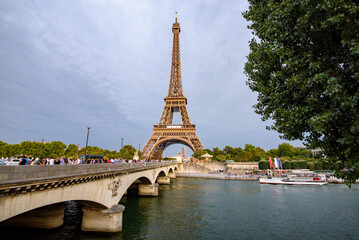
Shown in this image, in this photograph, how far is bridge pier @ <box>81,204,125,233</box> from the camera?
13038 millimetres

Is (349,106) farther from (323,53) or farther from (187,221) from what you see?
(187,221)

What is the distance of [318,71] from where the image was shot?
670 cm

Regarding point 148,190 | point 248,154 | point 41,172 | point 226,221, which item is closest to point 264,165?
point 248,154

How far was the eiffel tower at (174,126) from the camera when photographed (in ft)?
193

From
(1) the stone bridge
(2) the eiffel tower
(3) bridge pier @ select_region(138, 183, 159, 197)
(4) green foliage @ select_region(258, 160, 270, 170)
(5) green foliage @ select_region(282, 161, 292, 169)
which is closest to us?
(1) the stone bridge

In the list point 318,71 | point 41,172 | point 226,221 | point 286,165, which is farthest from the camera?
point 286,165

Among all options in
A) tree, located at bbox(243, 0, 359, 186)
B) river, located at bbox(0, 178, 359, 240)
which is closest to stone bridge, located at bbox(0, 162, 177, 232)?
river, located at bbox(0, 178, 359, 240)

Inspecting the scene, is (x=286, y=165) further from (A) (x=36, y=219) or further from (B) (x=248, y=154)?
(A) (x=36, y=219)

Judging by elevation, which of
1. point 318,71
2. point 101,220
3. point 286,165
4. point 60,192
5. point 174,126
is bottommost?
point 101,220

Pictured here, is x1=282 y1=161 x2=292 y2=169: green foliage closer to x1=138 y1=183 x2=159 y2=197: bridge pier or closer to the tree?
x1=138 y1=183 x2=159 y2=197: bridge pier

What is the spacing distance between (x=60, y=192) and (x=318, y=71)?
11764 mm

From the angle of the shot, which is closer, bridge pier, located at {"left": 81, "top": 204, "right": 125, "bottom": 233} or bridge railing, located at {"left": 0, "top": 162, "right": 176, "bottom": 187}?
bridge railing, located at {"left": 0, "top": 162, "right": 176, "bottom": 187}

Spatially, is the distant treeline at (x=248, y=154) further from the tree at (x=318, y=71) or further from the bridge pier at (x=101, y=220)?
the tree at (x=318, y=71)

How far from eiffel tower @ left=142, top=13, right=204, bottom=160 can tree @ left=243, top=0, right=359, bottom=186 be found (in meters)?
49.2
